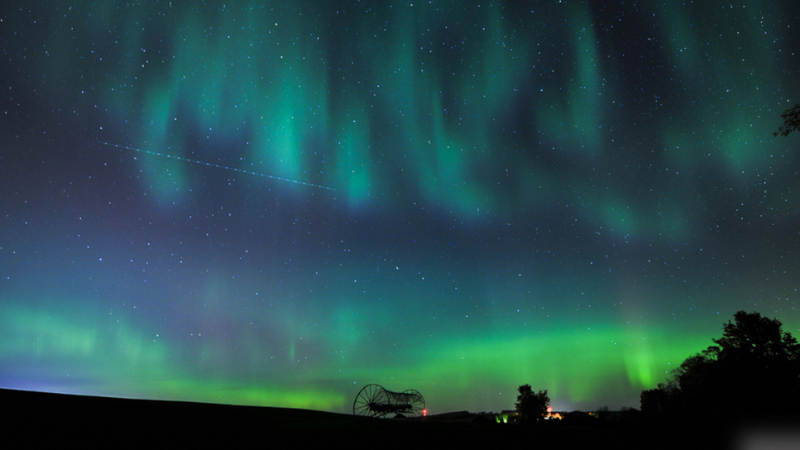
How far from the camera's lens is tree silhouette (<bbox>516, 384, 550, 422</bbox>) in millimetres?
72312

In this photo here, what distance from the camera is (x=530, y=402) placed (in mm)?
73750

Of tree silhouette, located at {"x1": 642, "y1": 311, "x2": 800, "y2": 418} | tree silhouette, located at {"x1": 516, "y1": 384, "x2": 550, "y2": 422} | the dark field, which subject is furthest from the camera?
tree silhouette, located at {"x1": 516, "y1": 384, "x2": 550, "y2": 422}

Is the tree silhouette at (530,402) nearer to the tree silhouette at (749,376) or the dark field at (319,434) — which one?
the tree silhouette at (749,376)

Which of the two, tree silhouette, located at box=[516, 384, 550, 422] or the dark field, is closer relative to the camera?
the dark field

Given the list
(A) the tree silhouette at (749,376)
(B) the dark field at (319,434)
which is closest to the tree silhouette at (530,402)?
(A) the tree silhouette at (749,376)

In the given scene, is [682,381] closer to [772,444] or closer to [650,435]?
→ [772,444]

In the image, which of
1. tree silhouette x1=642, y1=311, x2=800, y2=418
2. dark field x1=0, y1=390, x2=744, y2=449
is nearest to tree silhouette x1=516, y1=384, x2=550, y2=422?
tree silhouette x1=642, y1=311, x2=800, y2=418

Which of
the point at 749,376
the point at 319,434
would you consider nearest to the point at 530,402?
the point at 749,376

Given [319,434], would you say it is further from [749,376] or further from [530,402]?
[530,402]

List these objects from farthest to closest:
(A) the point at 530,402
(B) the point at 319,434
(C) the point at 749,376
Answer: (A) the point at 530,402, (C) the point at 749,376, (B) the point at 319,434

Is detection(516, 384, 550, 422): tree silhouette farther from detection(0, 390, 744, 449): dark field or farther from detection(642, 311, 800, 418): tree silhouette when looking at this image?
detection(0, 390, 744, 449): dark field

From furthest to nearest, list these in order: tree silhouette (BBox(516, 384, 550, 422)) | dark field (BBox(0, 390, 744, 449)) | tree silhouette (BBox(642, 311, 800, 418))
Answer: tree silhouette (BBox(516, 384, 550, 422)), tree silhouette (BBox(642, 311, 800, 418)), dark field (BBox(0, 390, 744, 449))

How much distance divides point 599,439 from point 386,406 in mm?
26505

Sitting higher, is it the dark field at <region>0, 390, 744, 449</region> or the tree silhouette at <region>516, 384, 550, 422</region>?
the dark field at <region>0, 390, 744, 449</region>
